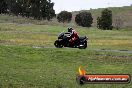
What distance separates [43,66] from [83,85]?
6.92m

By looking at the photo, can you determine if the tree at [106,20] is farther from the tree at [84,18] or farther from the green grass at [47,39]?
the green grass at [47,39]

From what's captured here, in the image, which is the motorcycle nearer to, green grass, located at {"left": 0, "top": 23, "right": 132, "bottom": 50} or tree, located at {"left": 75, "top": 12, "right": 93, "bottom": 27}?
green grass, located at {"left": 0, "top": 23, "right": 132, "bottom": 50}

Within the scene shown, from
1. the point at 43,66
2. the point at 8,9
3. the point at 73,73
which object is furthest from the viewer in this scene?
the point at 8,9

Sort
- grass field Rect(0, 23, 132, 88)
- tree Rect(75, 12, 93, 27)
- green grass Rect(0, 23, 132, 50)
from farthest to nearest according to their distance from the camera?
tree Rect(75, 12, 93, 27) < green grass Rect(0, 23, 132, 50) < grass field Rect(0, 23, 132, 88)

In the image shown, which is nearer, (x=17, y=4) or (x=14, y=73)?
(x=14, y=73)

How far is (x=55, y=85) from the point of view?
21.0m

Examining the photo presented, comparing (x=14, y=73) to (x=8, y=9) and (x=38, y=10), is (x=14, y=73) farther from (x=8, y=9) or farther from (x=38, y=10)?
(x=8, y=9)

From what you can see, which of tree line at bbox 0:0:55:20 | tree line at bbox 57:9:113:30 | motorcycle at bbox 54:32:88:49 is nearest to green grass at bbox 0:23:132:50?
motorcycle at bbox 54:32:88:49

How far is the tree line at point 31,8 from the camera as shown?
140 metres

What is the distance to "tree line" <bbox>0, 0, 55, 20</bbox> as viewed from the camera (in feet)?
461

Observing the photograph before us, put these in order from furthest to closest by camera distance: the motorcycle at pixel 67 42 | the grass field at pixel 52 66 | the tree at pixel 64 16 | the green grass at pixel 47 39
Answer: the tree at pixel 64 16
the green grass at pixel 47 39
the motorcycle at pixel 67 42
the grass field at pixel 52 66

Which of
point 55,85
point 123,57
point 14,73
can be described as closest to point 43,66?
point 14,73

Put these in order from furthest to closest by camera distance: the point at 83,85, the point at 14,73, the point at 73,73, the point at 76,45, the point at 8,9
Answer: the point at 8,9 < the point at 76,45 < the point at 73,73 < the point at 14,73 < the point at 83,85

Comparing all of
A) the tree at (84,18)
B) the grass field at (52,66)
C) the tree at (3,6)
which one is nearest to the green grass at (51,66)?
the grass field at (52,66)
